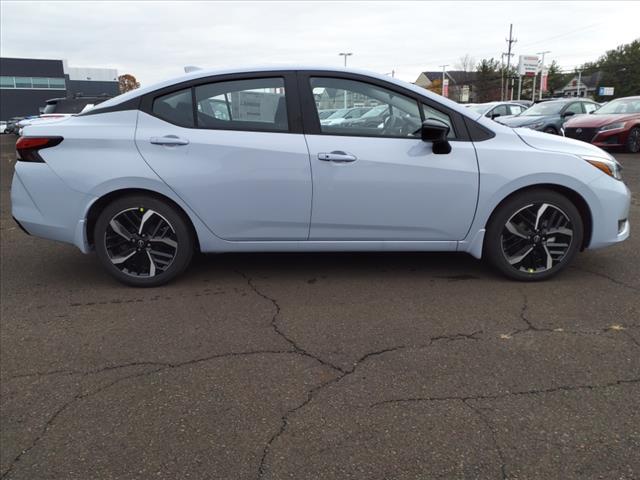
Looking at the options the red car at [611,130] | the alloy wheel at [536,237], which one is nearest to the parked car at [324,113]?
the alloy wheel at [536,237]

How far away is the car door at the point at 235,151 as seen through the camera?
151 inches

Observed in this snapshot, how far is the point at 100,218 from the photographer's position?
3.94 meters

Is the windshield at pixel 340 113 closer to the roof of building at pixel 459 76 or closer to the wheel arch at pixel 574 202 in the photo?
the wheel arch at pixel 574 202

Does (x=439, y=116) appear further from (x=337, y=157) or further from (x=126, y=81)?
(x=126, y=81)

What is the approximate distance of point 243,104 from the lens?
392cm

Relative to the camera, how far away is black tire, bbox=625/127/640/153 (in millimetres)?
12508

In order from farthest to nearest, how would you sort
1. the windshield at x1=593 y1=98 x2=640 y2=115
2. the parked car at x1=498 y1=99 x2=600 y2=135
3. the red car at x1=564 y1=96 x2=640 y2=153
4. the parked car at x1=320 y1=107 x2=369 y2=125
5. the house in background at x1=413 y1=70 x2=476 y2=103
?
1. the house in background at x1=413 y1=70 x2=476 y2=103
2. the parked car at x1=498 y1=99 x2=600 y2=135
3. the windshield at x1=593 y1=98 x2=640 y2=115
4. the red car at x1=564 y1=96 x2=640 y2=153
5. the parked car at x1=320 y1=107 x2=369 y2=125

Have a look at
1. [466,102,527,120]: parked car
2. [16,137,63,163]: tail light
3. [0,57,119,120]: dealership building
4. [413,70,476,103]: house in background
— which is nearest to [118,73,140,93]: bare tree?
[0,57,119,120]: dealership building

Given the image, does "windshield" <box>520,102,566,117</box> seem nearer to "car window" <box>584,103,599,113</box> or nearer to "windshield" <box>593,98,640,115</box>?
"car window" <box>584,103,599,113</box>

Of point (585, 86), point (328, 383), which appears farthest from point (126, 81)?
point (328, 383)

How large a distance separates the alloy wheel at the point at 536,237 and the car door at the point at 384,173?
14.8 inches

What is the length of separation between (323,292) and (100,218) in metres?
1.75

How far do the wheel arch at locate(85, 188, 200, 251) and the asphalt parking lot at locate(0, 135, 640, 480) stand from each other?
1.57 feet

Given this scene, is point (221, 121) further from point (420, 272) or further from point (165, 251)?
point (420, 272)
